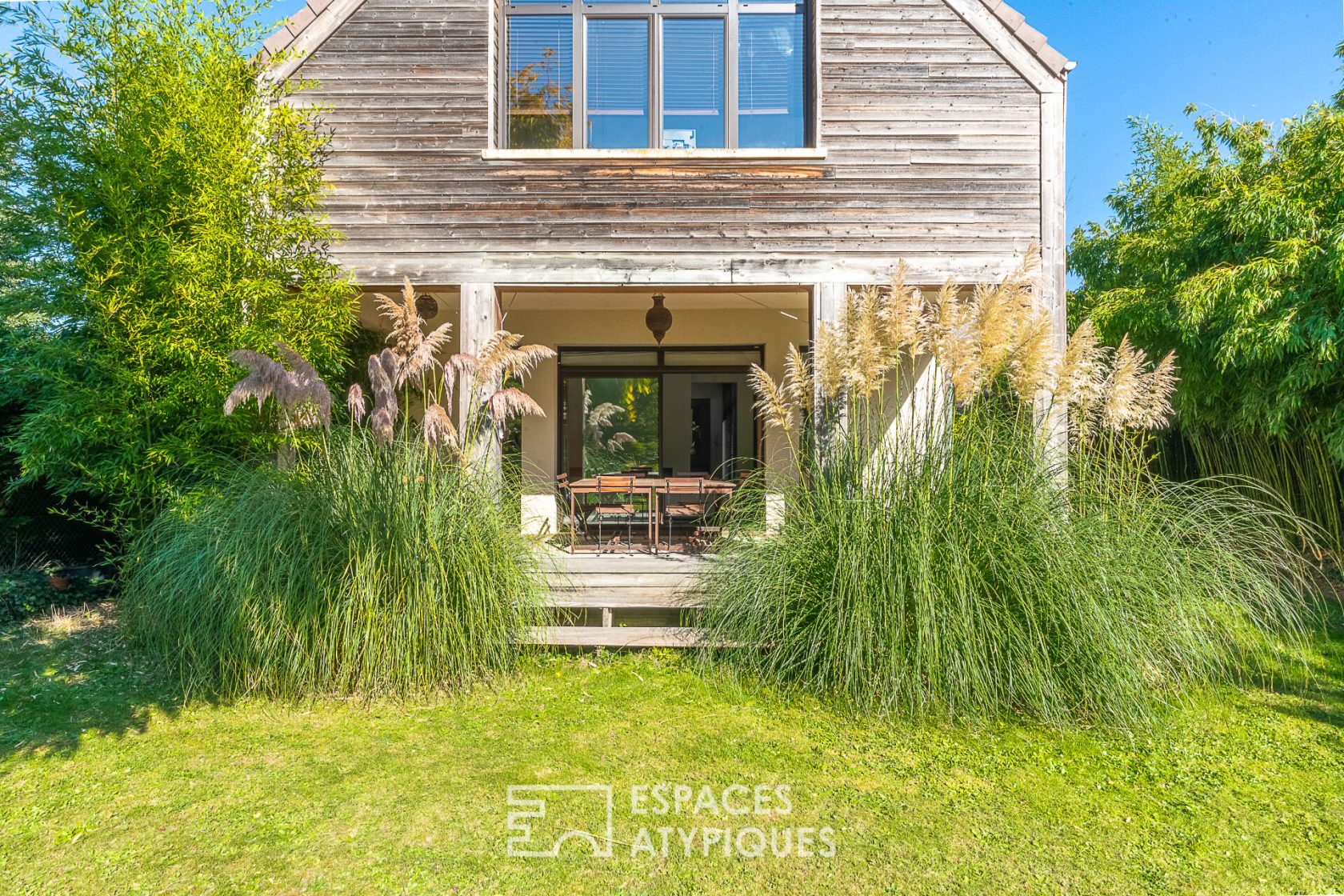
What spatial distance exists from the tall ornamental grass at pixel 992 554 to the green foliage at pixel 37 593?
17.6 feet

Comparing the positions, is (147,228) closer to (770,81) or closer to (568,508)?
(568,508)

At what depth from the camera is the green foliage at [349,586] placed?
3562 millimetres

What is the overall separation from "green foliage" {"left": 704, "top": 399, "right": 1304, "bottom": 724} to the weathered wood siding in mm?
2245

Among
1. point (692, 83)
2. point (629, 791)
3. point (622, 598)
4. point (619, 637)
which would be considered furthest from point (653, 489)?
point (692, 83)

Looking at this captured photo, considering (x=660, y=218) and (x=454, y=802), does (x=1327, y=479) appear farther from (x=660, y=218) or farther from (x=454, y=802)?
(x=454, y=802)

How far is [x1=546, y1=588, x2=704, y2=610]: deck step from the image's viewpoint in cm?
458

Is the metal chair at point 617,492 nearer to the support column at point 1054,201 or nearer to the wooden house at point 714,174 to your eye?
the wooden house at point 714,174

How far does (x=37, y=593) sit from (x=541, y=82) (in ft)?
19.6

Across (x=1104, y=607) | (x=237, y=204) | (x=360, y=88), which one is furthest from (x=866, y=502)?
(x=360, y=88)

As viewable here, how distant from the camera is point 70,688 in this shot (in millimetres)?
3943

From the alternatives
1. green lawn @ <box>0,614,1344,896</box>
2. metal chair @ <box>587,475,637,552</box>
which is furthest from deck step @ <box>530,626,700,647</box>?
metal chair @ <box>587,475,637,552</box>

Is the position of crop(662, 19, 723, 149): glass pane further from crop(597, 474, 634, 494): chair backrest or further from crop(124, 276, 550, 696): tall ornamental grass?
crop(124, 276, 550, 696): tall ornamental grass

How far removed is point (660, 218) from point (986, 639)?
3.93 metres
